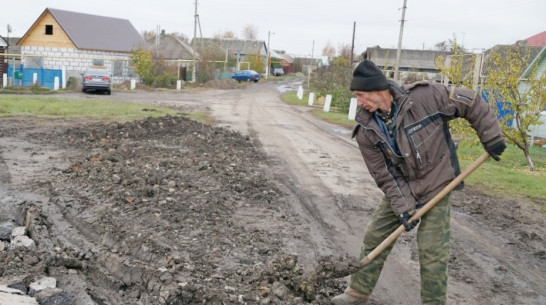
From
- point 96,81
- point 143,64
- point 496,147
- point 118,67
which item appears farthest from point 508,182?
point 118,67

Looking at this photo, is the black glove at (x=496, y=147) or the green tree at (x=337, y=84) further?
the green tree at (x=337, y=84)

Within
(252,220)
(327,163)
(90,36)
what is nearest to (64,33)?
(90,36)

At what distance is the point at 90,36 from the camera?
4597 centimetres

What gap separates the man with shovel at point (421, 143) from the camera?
4.06 m

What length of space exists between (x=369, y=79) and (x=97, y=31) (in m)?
47.2

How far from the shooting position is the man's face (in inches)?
162

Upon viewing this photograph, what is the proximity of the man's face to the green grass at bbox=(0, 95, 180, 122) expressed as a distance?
14.1 metres

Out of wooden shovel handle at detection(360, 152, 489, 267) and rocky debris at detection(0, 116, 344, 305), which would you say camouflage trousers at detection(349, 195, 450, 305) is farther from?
rocky debris at detection(0, 116, 344, 305)

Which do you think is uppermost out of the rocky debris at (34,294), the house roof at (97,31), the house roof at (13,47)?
the house roof at (97,31)

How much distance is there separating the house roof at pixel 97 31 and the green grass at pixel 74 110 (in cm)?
2297

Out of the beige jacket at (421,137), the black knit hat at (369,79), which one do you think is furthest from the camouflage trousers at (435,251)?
the black knit hat at (369,79)

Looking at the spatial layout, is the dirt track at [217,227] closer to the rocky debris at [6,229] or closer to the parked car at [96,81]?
the rocky debris at [6,229]

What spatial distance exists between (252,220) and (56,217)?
8.23 feet

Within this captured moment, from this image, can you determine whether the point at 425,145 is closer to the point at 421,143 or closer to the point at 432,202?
the point at 421,143
